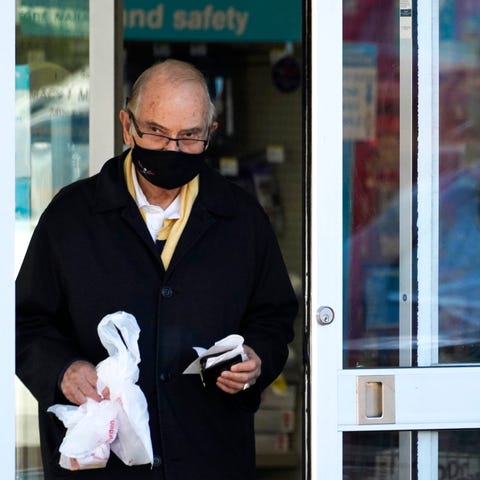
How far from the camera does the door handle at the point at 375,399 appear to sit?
294 cm

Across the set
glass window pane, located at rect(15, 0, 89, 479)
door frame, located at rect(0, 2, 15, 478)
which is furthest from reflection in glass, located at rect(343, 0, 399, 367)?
glass window pane, located at rect(15, 0, 89, 479)

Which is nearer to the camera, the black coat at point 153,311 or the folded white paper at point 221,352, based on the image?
the folded white paper at point 221,352

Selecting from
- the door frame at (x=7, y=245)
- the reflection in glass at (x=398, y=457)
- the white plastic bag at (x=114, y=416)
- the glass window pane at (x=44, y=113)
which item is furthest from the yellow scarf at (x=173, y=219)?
the glass window pane at (x=44, y=113)

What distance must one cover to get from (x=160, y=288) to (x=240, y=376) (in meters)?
0.32

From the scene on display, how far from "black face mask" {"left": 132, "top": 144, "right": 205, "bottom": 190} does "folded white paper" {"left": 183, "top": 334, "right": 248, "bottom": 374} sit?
16.8 inches

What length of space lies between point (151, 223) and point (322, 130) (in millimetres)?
511

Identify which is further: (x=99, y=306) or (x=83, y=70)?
(x=83, y=70)

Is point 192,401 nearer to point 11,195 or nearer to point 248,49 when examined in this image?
point 11,195

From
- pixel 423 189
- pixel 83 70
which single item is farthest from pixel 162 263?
pixel 83 70

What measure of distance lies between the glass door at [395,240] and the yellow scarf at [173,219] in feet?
1.14

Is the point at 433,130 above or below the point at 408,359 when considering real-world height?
above

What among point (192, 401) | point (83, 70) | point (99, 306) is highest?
point (83, 70)

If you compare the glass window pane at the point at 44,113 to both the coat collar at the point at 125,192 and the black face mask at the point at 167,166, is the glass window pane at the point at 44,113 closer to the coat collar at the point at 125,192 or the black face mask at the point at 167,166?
the coat collar at the point at 125,192

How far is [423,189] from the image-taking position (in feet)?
10.0
